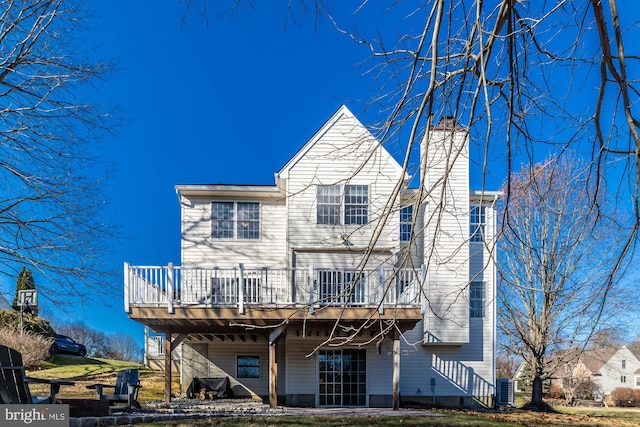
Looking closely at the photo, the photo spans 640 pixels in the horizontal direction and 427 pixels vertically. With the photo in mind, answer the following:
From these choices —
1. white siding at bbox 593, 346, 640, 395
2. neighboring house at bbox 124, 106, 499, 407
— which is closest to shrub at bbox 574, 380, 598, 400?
white siding at bbox 593, 346, 640, 395

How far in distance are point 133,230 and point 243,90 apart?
471 centimetres

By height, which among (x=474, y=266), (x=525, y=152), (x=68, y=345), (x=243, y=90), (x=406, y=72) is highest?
(x=243, y=90)

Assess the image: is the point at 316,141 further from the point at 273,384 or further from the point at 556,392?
the point at 556,392

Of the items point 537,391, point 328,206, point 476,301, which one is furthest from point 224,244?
point 537,391

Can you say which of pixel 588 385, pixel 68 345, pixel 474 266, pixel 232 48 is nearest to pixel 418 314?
pixel 474 266

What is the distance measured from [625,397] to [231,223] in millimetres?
33647

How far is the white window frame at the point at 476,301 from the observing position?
17.0m

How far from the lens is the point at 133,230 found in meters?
11.9

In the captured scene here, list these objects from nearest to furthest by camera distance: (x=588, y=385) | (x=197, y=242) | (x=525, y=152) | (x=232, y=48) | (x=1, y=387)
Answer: (x=525, y=152) < (x=1, y=387) < (x=232, y=48) < (x=197, y=242) < (x=588, y=385)

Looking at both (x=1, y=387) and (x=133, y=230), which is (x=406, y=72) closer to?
(x=1, y=387)

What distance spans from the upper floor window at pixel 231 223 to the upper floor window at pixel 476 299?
708cm

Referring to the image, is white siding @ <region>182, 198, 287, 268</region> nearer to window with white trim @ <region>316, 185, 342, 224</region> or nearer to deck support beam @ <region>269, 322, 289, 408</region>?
window with white trim @ <region>316, 185, 342, 224</region>

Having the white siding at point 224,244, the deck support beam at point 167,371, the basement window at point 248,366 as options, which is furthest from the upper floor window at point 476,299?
the deck support beam at point 167,371

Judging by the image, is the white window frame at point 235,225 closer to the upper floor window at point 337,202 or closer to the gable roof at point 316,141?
the gable roof at point 316,141
